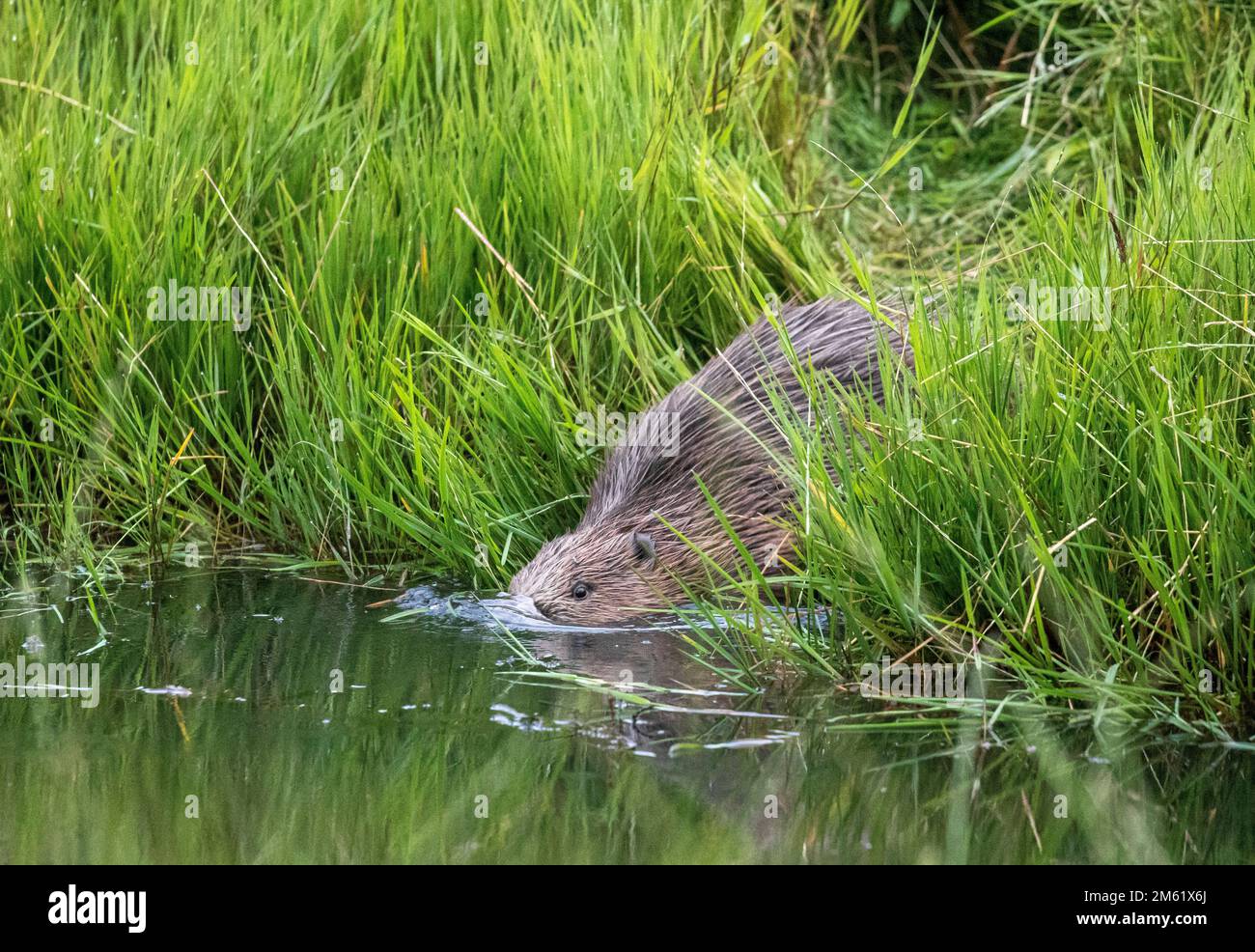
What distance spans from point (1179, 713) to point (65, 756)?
7.84 ft

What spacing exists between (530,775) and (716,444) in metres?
1.83

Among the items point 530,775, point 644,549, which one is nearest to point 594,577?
point 644,549

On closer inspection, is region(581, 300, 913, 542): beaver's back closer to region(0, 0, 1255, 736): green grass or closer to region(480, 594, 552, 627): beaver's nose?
region(0, 0, 1255, 736): green grass

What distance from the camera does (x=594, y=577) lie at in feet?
15.4

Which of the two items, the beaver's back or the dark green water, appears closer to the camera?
the dark green water

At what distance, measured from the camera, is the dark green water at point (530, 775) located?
3025 mm

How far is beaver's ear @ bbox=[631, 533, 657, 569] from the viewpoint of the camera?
15.5 ft

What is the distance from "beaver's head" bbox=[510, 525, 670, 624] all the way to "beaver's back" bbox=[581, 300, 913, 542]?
0.14 m

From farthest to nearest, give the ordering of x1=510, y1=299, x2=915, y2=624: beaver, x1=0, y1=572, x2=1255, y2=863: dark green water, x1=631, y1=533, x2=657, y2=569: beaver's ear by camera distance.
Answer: x1=510, y1=299, x2=915, y2=624: beaver, x1=631, y1=533, x2=657, y2=569: beaver's ear, x1=0, y1=572, x2=1255, y2=863: dark green water

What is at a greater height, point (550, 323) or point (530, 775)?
point (550, 323)

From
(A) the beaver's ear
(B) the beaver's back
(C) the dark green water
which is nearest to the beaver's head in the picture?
(A) the beaver's ear

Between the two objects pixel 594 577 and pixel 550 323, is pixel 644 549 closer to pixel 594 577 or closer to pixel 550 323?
pixel 594 577

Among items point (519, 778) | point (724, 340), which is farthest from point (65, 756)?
point (724, 340)

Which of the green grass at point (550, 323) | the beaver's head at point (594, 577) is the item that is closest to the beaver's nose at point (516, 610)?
the beaver's head at point (594, 577)
